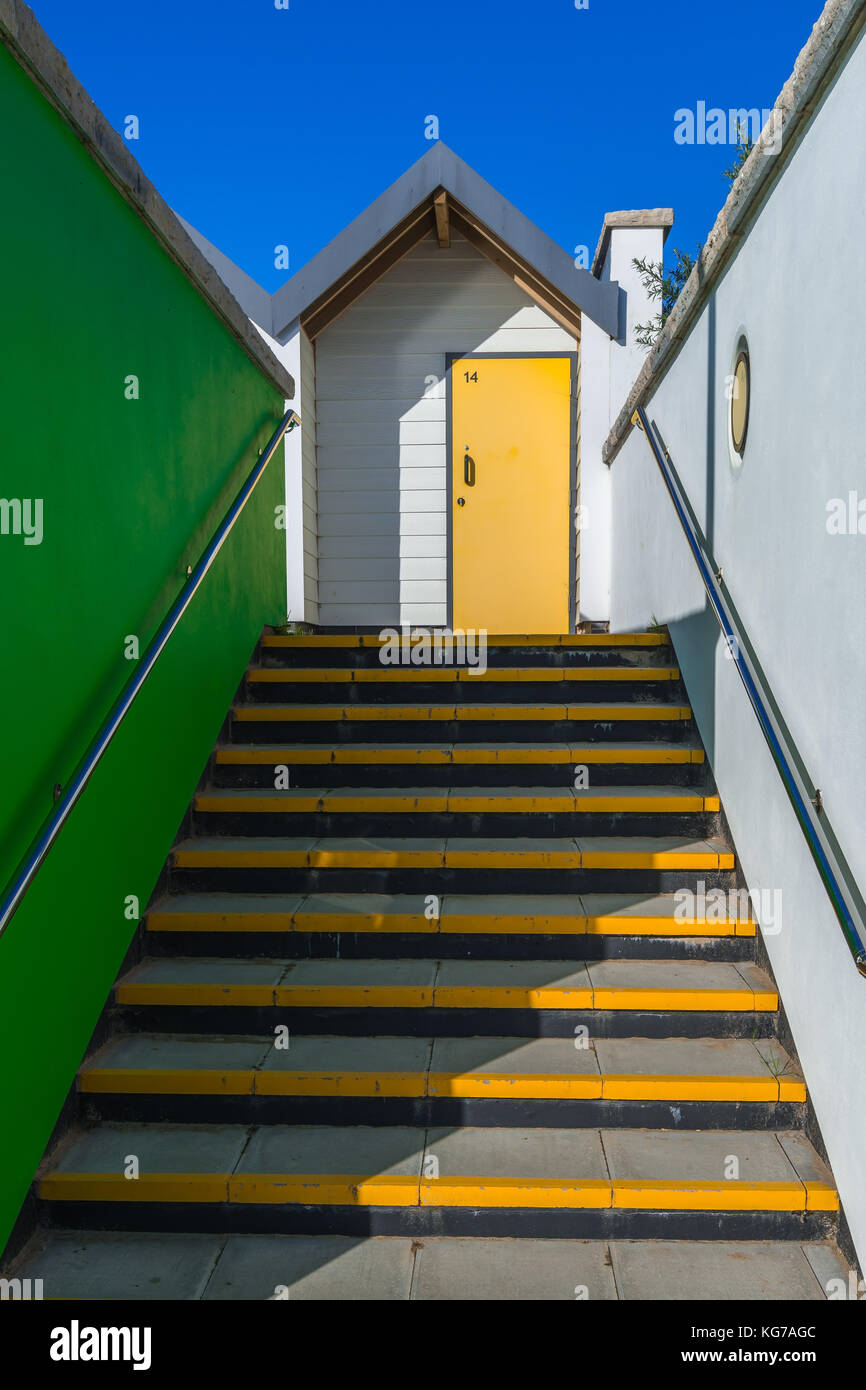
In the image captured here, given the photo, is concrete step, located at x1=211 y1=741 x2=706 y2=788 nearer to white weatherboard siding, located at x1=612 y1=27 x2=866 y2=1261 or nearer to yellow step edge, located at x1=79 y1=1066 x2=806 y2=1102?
white weatherboard siding, located at x1=612 y1=27 x2=866 y2=1261

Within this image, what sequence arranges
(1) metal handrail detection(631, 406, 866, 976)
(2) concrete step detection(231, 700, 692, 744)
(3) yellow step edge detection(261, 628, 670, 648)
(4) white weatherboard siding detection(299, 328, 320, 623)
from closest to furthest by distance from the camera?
1. (1) metal handrail detection(631, 406, 866, 976)
2. (2) concrete step detection(231, 700, 692, 744)
3. (3) yellow step edge detection(261, 628, 670, 648)
4. (4) white weatherboard siding detection(299, 328, 320, 623)

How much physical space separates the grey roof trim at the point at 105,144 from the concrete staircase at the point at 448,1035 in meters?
1.77

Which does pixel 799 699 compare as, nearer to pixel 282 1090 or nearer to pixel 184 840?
pixel 282 1090

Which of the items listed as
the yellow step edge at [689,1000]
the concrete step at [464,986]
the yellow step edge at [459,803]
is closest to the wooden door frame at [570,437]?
the yellow step edge at [459,803]

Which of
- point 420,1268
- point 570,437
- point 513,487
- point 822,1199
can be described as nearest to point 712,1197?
point 822,1199

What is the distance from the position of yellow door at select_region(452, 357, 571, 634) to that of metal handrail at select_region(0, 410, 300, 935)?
272 cm

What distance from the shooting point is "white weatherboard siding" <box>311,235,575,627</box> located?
702cm

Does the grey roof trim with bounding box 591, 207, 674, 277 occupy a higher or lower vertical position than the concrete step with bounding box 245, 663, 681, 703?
higher

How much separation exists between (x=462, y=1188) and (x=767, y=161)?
3006 millimetres

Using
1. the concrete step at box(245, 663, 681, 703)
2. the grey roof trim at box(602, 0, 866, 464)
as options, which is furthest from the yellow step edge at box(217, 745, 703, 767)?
the grey roof trim at box(602, 0, 866, 464)

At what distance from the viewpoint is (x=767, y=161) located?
9.65ft

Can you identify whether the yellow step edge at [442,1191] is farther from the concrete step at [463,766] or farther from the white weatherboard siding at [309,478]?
the white weatherboard siding at [309,478]

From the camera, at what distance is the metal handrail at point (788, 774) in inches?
88.5

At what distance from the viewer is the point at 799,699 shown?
2799 mm
